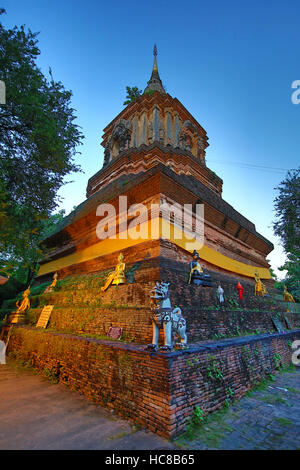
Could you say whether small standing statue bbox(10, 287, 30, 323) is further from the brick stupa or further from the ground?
the ground

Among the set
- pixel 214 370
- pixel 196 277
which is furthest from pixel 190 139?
pixel 214 370

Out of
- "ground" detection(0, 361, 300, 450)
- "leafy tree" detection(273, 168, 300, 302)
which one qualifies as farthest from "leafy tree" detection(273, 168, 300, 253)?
"ground" detection(0, 361, 300, 450)

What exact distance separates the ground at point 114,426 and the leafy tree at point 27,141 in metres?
4.07

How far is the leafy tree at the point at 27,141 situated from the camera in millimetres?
6711

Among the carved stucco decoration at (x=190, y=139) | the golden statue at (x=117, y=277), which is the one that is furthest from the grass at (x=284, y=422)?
the carved stucco decoration at (x=190, y=139)

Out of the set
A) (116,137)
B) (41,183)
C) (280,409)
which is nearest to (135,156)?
(116,137)

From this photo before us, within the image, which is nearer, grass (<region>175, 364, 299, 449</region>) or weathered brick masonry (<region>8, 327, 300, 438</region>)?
grass (<region>175, 364, 299, 449</region>)

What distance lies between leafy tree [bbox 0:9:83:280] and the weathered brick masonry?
377cm

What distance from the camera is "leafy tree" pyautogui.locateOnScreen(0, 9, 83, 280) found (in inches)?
264

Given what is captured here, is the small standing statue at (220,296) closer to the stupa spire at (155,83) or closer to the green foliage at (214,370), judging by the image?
the green foliage at (214,370)

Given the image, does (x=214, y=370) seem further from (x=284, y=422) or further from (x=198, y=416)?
(x=284, y=422)

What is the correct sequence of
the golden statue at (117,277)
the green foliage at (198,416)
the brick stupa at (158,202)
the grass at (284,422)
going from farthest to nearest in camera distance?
the brick stupa at (158,202), the golden statue at (117,277), the grass at (284,422), the green foliage at (198,416)
